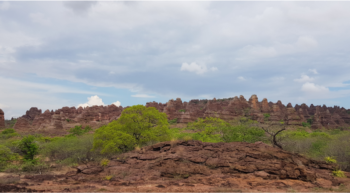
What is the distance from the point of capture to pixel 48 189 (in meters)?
10.9

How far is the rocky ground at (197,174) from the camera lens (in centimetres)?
1142

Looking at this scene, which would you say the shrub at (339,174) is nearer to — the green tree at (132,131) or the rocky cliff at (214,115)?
the green tree at (132,131)

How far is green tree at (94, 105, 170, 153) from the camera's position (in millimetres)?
21234

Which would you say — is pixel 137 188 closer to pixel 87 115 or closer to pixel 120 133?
pixel 120 133

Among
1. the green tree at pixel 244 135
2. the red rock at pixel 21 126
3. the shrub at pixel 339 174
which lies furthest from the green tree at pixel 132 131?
the red rock at pixel 21 126

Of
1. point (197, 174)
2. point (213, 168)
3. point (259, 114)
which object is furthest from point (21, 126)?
point (259, 114)

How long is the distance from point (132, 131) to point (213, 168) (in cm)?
1125

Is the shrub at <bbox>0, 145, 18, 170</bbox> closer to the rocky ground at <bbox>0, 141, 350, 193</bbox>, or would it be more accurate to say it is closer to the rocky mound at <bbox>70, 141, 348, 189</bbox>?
the rocky ground at <bbox>0, 141, 350, 193</bbox>

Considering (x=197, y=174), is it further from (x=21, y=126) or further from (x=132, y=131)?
(x=21, y=126)

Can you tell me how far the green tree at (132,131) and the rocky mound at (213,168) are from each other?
→ 3136 millimetres

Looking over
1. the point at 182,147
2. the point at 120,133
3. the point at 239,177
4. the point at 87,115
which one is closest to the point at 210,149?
the point at 182,147

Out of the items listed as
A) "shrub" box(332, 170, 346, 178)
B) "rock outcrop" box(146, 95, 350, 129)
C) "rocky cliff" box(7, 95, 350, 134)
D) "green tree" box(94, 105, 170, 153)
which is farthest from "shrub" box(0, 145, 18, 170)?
"rock outcrop" box(146, 95, 350, 129)

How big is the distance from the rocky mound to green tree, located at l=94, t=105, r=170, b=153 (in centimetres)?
314

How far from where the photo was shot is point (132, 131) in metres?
23.2
